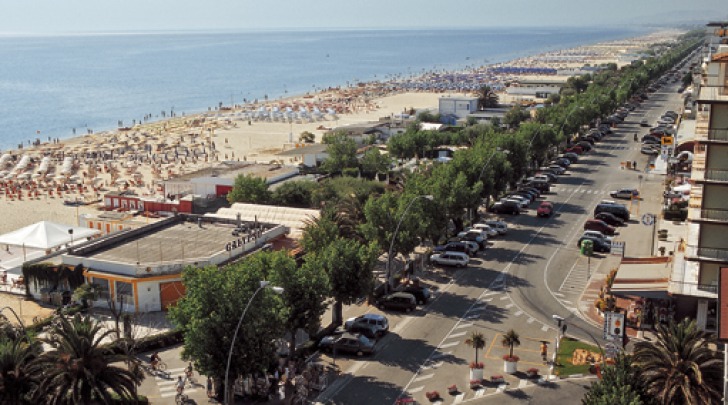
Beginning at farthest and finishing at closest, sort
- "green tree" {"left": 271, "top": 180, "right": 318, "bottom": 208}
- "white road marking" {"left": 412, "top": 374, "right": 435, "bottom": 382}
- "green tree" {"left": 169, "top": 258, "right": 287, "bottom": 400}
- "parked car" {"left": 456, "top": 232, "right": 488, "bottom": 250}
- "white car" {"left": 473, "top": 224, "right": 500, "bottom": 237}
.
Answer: "green tree" {"left": 271, "top": 180, "right": 318, "bottom": 208}, "white car" {"left": 473, "top": 224, "right": 500, "bottom": 237}, "parked car" {"left": 456, "top": 232, "right": 488, "bottom": 250}, "white road marking" {"left": 412, "top": 374, "right": 435, "bottom": 382}, "green tree" {"left": 169, "top": 258, "right": 287, "bottom": 400}

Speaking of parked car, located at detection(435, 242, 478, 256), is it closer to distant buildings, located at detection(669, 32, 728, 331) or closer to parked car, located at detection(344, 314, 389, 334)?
parked car, located at detection(344, 314, 389, 334)

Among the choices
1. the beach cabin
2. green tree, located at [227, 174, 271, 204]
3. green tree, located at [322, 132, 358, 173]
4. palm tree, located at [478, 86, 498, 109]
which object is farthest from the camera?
palm tree, located at [478, 86, 498, 109]

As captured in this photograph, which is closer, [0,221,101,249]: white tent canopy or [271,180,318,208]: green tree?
[0,221,101,249]: white tent canopy

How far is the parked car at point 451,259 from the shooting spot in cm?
4412

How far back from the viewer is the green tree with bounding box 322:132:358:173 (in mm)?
72000

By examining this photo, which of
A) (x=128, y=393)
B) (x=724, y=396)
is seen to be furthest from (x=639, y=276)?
(x=128, y=393)

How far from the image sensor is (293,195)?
5659 centimetres

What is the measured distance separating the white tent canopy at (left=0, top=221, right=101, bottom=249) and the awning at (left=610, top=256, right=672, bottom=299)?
1278 inches

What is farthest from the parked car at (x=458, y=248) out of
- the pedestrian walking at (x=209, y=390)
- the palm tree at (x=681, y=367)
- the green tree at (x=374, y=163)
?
the green tree at (x=374, y=163)

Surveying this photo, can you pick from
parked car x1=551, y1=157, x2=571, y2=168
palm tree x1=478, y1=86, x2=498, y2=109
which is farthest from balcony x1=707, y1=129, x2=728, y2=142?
palm tree x1=478, y1=86, x2=498, y2=109

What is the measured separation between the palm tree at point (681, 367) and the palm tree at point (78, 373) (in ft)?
55.9

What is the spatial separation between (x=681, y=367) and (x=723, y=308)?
2.55 metres

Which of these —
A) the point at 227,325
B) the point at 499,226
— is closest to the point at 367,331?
the point at 227,325

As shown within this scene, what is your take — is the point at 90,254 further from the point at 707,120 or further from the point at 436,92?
the point at 436,92
